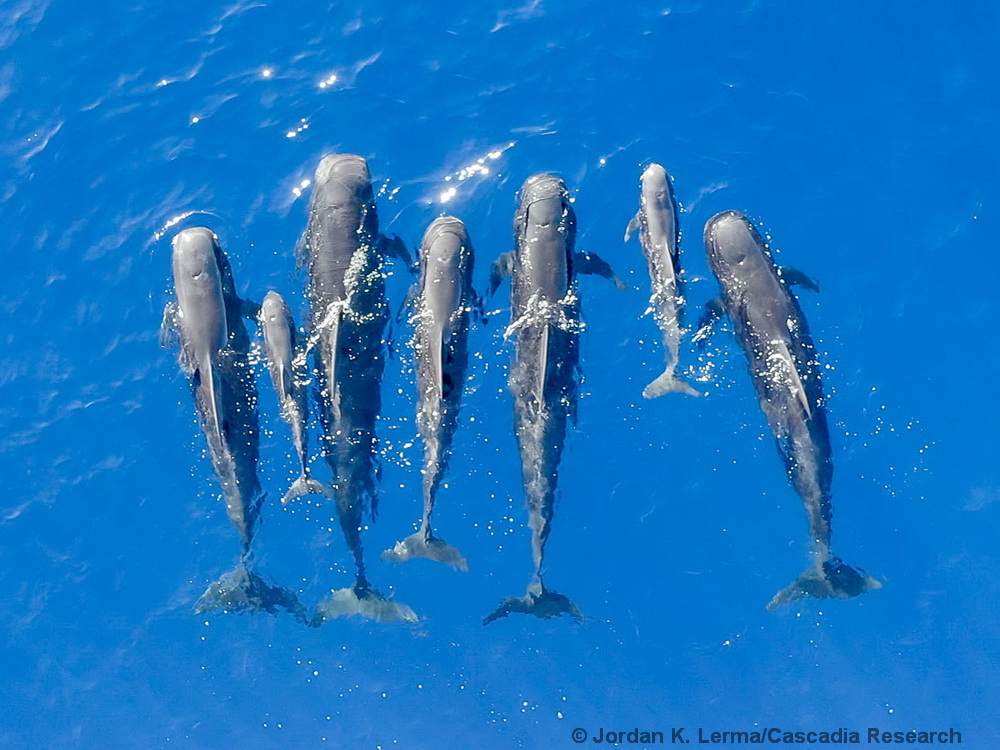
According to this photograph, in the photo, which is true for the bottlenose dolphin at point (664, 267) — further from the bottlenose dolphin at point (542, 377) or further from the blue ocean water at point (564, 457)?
the bottlenose dolphin at point (542, 377)

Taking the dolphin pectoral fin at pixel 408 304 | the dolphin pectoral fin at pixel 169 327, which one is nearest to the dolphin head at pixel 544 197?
the dolphin pectoral fin at pixel 408 304

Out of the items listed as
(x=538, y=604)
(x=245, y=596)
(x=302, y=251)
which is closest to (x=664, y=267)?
(x=538, y=604)

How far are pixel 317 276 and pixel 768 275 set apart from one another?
8.54 m

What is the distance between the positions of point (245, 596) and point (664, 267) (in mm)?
9929

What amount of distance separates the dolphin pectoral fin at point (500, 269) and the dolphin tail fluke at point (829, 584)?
7.85m

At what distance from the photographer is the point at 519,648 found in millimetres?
16578

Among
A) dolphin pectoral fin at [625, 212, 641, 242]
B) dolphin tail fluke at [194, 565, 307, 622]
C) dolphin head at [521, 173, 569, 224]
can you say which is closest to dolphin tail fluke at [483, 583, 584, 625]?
dolphin tail fluke at [194, 565, 307, 622]

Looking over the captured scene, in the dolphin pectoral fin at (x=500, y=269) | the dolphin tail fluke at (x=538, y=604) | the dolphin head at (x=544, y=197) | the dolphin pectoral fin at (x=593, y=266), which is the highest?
the dolphin head at (x=544, y=197)

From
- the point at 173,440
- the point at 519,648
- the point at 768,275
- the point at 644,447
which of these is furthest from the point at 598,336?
the point at 173,440

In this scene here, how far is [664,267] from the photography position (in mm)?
16578

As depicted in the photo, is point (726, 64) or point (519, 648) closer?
point (519, 648)

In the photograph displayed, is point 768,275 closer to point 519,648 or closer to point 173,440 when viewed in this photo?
A: point 519,648

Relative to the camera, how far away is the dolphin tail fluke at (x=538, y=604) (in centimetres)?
1575

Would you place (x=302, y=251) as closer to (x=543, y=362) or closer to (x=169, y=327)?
(x=169, y=327)
